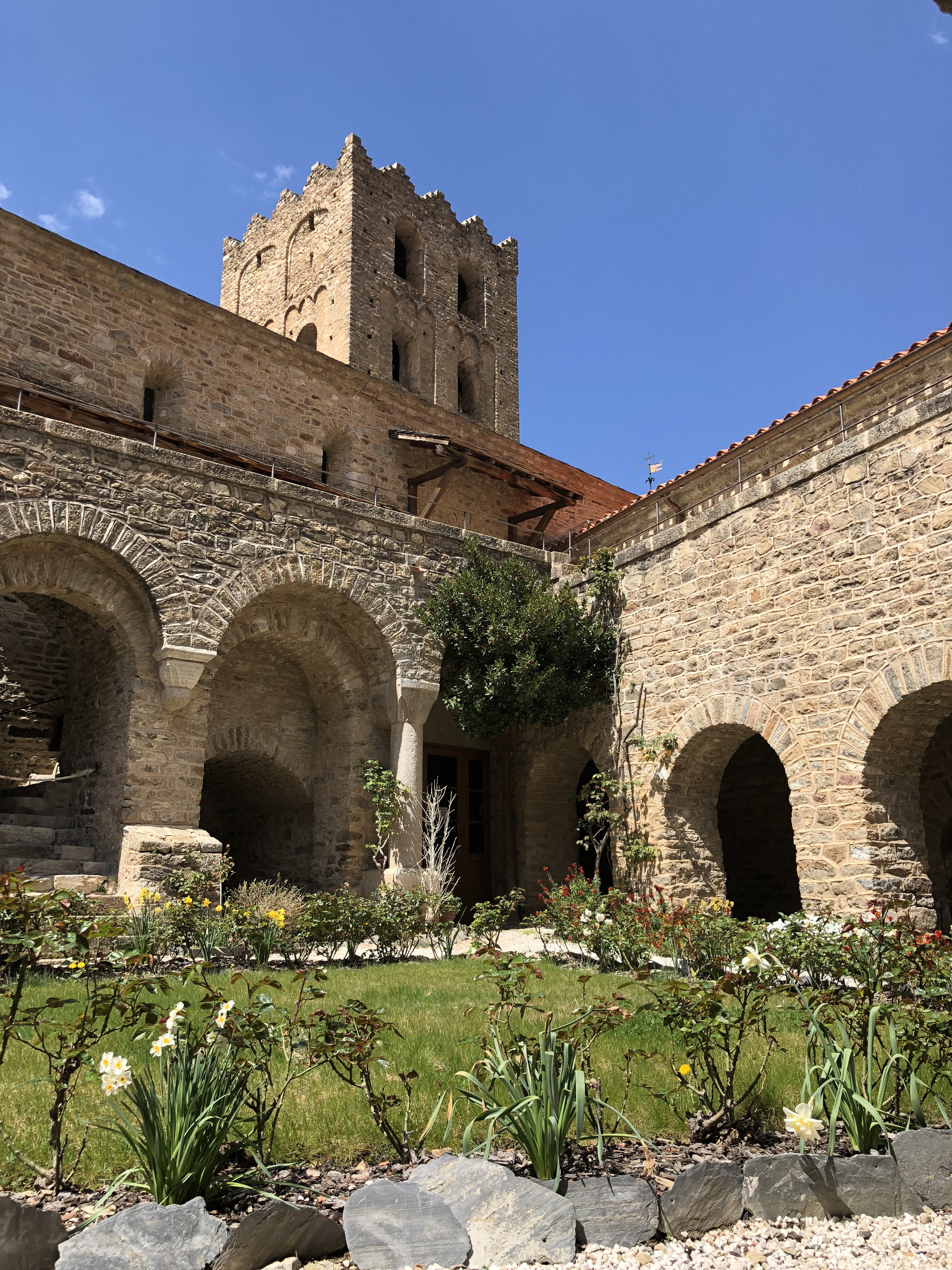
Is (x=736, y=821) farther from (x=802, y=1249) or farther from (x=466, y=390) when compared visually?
(x=466, y=390)

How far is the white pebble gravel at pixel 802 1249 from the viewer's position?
10.2ft

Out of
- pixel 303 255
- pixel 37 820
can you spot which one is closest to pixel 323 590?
pixel 37 820

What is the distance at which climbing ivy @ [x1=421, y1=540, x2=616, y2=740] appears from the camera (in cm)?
1198

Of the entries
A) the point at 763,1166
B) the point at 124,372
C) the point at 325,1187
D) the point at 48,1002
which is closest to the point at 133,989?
the point at 48,1002

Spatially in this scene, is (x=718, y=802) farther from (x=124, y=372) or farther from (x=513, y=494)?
(x=124, y=372)

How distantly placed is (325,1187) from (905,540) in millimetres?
7716

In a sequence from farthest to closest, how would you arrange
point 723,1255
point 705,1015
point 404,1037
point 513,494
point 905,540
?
point 513,494
point 905,540
point 404,1037
point 705,1015
point 723,1255

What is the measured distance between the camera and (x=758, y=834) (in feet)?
46.1

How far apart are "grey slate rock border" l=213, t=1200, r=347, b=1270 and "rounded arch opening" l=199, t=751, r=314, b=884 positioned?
9444 mm

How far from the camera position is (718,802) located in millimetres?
14852

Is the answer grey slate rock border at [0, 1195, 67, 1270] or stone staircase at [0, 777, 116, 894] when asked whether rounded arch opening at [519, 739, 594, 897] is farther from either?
grey slate rock border at [0, 1195, 67, 1270]

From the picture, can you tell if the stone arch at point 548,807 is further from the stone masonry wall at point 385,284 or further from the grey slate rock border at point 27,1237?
the stone masonry wall at point 385,284

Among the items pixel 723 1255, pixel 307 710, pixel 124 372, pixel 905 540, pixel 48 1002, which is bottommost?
pixel 723 1255

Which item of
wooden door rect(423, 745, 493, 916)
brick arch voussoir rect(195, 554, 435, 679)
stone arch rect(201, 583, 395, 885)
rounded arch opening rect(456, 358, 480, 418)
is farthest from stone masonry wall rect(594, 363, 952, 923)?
rounded arch opening rect(456, 358, 480, 418)
